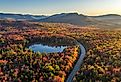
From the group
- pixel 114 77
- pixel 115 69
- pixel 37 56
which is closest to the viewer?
pixel 114 77

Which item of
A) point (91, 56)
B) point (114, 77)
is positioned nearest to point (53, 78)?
point (114, 77)

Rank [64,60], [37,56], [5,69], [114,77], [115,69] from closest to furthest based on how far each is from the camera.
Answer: [114,77] < [115,69] < [5,69] < [64,60] < [37,56]

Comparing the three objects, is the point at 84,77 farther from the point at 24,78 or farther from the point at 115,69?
the point at 24,78

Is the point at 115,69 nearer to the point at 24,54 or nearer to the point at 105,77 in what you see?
the point at 105,77

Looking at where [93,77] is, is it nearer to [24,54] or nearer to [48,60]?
[48,60]

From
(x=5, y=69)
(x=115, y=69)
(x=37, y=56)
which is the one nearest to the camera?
(x=115, y=69)

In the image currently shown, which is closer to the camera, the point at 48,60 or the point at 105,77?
the point at 105,77

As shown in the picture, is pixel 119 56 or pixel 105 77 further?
pixel 119 56

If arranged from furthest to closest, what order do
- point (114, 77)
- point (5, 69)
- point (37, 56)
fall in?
1. point (37, 56)
2. point (5, 69)
3. point (114, 77)

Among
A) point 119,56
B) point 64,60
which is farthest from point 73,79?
point 119,56
